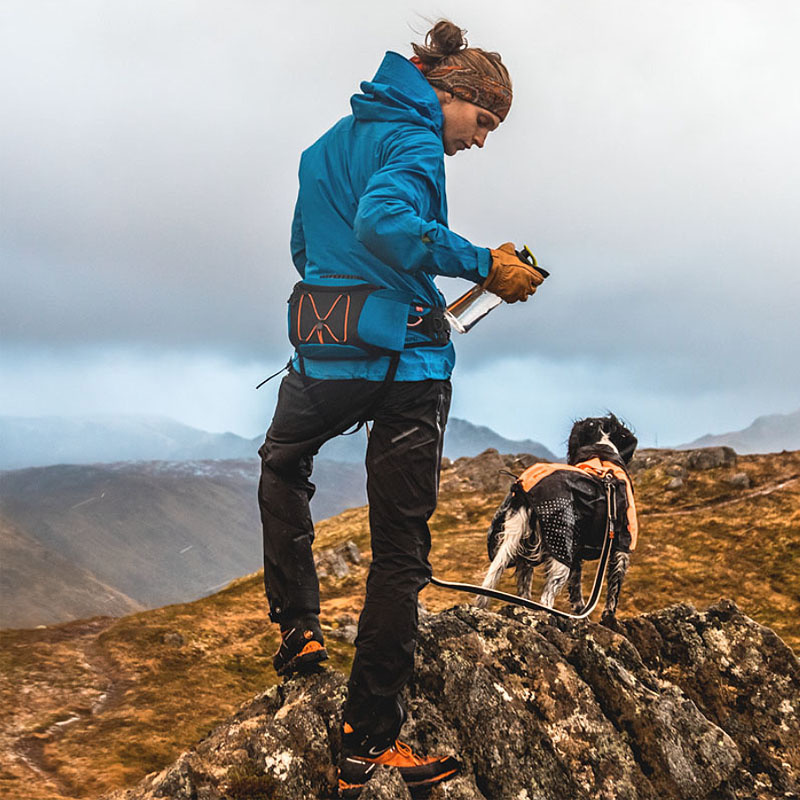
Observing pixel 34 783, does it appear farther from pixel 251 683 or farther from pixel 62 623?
pixel 62 623

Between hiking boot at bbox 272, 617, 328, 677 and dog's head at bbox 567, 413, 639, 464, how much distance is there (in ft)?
13.1

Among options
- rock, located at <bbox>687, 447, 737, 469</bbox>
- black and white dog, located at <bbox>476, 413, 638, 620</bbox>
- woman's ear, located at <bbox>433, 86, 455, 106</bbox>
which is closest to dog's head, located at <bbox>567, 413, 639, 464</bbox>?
black and white dog, located at <bbox>476, 413, 638, 620</bbox>

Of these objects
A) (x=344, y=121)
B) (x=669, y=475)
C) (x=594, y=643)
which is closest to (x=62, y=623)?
(x=594, y=643)

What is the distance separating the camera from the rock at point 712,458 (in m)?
18.4

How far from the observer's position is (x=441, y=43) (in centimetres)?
386

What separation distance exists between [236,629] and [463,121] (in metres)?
8.09

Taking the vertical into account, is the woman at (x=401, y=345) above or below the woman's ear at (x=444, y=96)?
below

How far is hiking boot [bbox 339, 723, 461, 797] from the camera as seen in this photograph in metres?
3.61

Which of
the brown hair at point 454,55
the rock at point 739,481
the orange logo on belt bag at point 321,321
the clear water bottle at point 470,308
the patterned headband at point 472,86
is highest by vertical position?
the brown hair at point 454,55

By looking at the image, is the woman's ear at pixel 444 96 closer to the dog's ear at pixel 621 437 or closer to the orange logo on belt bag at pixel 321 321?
the orange logo on belt bag at pixel 321 321

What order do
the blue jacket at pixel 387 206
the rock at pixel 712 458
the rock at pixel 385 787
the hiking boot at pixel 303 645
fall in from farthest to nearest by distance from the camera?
the rock at pixel 712 458
the hiking boot at pixel 303 645
the rock at pixel 385 787
the blue jacket at pixel 387 206

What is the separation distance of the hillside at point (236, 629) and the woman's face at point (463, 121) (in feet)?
13.8

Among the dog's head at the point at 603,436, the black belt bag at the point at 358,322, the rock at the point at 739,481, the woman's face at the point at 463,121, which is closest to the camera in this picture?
the black belt bag at the point at 358,322

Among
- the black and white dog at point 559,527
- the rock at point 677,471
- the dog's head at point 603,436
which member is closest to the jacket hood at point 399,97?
the black and white dog at point 559,527
